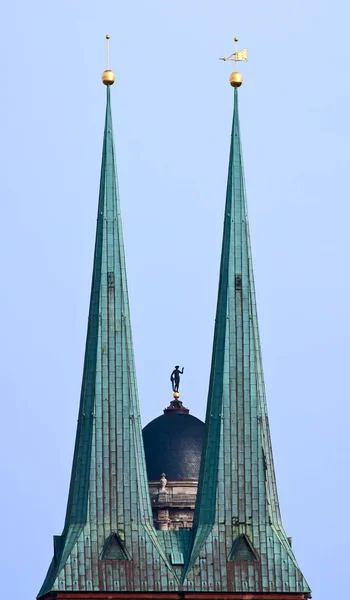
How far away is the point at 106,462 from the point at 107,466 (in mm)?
148

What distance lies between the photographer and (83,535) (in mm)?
109938

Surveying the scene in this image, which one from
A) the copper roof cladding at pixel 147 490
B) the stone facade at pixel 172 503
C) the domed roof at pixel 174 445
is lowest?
the copper roof cladding at pixel 147 490

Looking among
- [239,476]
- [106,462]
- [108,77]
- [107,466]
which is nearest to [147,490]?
[107,466]

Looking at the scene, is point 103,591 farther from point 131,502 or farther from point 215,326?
point 215,326

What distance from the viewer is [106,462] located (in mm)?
110438

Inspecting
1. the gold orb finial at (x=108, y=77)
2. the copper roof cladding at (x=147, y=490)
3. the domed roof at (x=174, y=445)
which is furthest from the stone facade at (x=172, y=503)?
the gold orb finial at (x=108, y=77)

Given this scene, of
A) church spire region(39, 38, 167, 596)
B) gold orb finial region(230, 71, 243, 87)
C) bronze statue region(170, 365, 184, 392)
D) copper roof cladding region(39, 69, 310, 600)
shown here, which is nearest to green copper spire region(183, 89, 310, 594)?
copper roof cladding region(39, 69, 310, 600)

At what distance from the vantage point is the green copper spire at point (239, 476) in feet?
361

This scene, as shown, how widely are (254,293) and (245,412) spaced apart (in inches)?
191

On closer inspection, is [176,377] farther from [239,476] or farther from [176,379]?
[239,476]

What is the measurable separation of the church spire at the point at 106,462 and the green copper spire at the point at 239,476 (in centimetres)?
210

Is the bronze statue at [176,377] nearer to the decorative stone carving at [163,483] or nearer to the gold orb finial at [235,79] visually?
the decorative stone carving at [163,483]

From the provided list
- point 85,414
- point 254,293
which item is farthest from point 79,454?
point 254,293

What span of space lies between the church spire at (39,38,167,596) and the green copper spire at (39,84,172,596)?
0.04 meters
